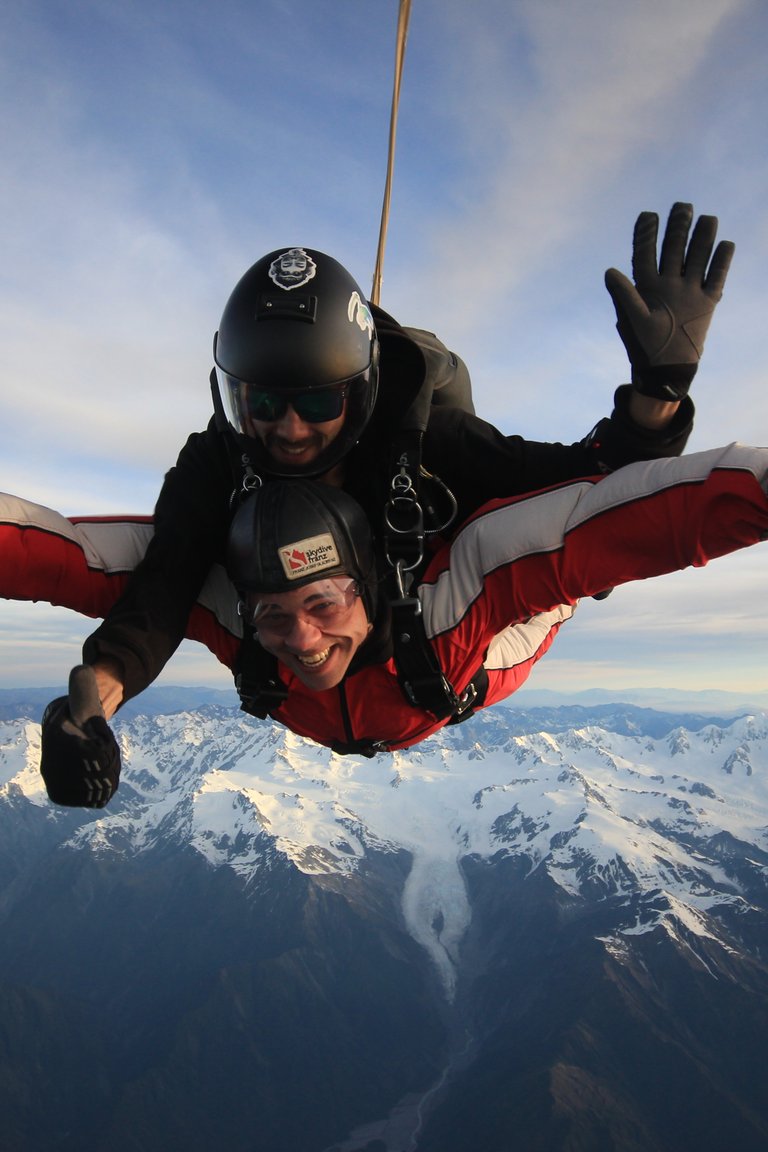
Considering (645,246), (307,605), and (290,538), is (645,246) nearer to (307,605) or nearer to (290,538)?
(290,538)

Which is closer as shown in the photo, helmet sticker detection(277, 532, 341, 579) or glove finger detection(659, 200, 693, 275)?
glove finger detection(659, 200, 693, 275)

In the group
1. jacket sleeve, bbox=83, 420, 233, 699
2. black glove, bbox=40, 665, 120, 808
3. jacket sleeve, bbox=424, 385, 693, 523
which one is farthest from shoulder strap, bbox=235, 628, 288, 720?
black glove, bbox=40, 665, 120, 808

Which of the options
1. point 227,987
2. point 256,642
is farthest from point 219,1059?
point 256,642

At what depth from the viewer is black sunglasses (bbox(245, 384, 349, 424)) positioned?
3.36m

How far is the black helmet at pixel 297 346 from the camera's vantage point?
333 cm

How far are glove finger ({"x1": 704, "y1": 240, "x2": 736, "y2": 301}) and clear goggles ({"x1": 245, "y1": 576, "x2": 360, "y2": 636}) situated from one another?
203 centimetres

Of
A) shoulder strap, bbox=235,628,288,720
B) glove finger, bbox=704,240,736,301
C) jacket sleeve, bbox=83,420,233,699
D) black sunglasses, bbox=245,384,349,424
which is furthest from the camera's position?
shoulder strap, bbox=235,628,288,720

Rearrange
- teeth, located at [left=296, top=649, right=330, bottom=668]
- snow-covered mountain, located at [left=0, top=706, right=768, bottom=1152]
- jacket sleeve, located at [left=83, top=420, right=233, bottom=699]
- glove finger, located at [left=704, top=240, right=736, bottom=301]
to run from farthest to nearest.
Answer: snow-covered mountain, located at [left=0, top=706, right=768, bottom=1152], teeth, located at [left=296, top=649, right=330, bottom=668], glove finger, located at [left=704, top=240, right=736, bottom=301], jacket sleeve, located at [left=83, top=420, right=233, bottom=699]

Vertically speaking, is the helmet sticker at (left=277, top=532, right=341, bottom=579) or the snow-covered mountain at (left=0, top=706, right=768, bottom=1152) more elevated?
the helmet sticker at (left=277, top=532, right=341, bottom=579)

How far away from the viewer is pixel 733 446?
9.61 feet

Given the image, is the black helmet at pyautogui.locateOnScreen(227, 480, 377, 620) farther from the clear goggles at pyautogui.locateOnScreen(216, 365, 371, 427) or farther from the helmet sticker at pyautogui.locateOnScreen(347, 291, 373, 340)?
the helmet sticker at pyautogui.locateOnScreen(347, 291, 373, 340)

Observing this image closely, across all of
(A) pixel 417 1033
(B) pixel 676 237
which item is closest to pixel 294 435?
(B) pixel 676 237

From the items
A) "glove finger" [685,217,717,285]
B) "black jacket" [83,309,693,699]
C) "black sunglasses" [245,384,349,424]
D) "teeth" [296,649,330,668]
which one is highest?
"glove finger" [685,217,717,285]

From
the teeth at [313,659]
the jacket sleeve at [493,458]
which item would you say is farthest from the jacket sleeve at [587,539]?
the teeth at [313,659]
